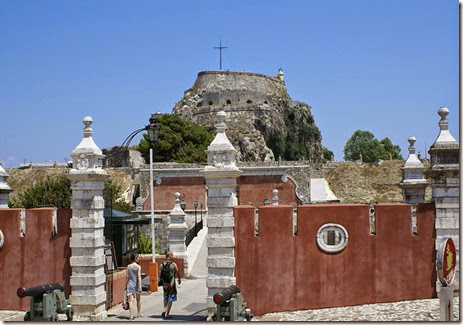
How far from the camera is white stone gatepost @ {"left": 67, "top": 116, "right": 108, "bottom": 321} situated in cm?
1199

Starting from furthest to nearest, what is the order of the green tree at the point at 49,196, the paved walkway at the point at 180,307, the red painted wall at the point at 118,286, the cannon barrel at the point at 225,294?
the green tree at the point at 49,196 < the red painted wall at the point at 118,286 < the paved walkway at the point at 180,307 < the cannon barrel at the point at 225,294

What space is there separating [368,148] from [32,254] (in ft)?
243

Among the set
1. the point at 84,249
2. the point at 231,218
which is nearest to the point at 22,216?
the point at 84,249

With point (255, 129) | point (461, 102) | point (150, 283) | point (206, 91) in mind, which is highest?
point (206, 91)

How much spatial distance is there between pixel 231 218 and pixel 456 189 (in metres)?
3.95

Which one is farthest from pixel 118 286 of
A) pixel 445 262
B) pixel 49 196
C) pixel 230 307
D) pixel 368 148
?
pixel 368 148

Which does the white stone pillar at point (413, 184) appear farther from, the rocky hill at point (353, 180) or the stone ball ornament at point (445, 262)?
the rocky hill at point (353, 180)

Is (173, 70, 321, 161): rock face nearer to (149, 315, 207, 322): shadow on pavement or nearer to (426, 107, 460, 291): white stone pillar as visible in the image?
(149, 315, 207, 322): shadow on pavement

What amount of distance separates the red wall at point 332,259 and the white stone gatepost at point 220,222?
196mm

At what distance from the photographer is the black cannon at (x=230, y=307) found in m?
10.3

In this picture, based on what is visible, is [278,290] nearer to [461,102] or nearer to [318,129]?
[461,102]

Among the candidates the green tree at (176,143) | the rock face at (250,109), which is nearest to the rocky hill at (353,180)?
the green tree at (176,143)

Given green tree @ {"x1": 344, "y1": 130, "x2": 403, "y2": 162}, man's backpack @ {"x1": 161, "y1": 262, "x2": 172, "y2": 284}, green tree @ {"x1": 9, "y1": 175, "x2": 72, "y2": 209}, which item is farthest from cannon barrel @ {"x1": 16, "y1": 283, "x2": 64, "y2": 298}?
green tree @ {"x1": 344, "y1": 130, "x2": 403, "y2": 162}

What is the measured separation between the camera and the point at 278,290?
11.8 meters
